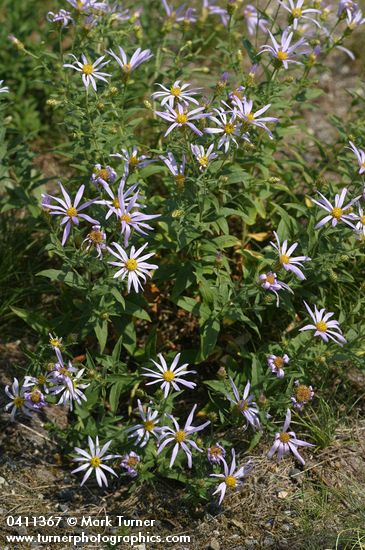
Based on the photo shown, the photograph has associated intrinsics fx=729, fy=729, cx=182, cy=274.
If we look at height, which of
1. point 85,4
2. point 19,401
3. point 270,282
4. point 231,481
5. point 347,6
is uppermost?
point 347,6

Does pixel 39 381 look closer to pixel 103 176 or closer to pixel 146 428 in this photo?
pixel 146 428

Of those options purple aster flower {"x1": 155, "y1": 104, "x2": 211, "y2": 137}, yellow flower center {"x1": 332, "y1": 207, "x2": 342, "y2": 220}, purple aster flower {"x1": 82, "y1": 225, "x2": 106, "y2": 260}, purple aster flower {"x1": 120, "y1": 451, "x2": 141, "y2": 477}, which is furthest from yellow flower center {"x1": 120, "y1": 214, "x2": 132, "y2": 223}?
purple aster flower {"x1": 120, "y1": 451, "x2": 141, "y2": 477}

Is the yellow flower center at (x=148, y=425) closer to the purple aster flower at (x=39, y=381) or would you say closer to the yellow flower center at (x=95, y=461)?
the yellow flower center at (x=95, y=461)

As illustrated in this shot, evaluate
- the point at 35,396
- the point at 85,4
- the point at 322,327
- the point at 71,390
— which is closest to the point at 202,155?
the point at 322,327

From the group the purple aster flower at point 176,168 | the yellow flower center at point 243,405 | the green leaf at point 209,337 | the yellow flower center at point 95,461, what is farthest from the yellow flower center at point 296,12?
the yellow flower center at point 95,461

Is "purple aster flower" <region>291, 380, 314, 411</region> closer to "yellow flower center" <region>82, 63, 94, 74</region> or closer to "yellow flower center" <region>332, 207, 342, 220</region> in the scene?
"yellow flower center" <region>332, 207, 342, 220</region>

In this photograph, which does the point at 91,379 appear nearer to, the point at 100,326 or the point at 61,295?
the point at 100,326

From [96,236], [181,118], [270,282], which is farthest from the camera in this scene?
[181,118]
